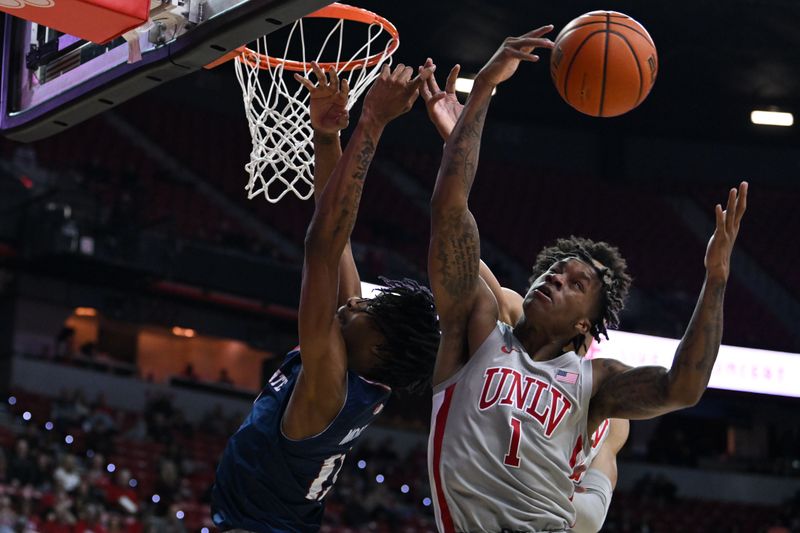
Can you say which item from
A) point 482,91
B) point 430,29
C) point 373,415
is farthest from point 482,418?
point 430,29

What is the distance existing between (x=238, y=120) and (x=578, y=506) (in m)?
15.0

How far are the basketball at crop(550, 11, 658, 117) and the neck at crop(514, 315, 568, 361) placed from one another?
883 mm

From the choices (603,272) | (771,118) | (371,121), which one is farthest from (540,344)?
(771,118)

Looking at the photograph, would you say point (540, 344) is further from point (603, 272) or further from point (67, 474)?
point (67, 474)

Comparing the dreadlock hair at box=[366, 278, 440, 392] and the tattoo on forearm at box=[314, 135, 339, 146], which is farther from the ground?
the tattoo on forearm at box=[314, 135, 339, 146]

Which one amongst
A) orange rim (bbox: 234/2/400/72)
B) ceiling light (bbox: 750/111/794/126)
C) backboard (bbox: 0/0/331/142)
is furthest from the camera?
ceiling light (bbox: 750/111/794/126)

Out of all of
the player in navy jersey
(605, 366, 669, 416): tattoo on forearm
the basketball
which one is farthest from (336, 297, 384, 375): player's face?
the basketball

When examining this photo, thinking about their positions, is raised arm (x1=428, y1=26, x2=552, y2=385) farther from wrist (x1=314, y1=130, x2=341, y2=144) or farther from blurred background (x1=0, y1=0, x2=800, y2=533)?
blurred background (x1=0, y1=0, x2=800, y2=533)

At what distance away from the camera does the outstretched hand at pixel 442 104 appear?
347cm

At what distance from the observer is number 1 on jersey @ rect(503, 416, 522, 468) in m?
2.95

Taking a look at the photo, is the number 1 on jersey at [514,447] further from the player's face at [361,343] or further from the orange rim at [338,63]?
the orange rim at [338,63]

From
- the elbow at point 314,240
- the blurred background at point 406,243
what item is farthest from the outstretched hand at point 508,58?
the blurred background at point 406,243

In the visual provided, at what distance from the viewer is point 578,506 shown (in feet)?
11.4

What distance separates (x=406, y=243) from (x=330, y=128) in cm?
1332
